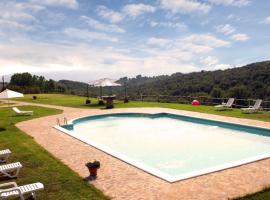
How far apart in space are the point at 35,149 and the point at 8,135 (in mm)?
3197

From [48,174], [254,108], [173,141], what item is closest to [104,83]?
[254,108]

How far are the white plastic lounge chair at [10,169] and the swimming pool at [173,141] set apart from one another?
8.77ft

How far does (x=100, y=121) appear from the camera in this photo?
Answer: 1706cm

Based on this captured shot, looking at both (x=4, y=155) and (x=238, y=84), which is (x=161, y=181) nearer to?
(x=4, y=155)

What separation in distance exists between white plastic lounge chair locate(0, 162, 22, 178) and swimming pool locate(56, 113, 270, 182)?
2.67 meters

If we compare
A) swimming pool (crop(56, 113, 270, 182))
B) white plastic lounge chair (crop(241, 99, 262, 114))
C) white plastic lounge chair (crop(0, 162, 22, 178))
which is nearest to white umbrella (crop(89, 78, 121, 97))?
swimming pool (crop(56, 113, 270, 182))

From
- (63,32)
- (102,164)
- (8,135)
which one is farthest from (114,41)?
(102,164)

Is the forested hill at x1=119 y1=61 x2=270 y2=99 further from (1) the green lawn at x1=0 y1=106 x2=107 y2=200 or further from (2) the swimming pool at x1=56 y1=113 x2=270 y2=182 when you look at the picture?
(1) the green lawn at x1=0 y1=106 x2=107 y2=200

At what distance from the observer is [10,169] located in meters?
6.43

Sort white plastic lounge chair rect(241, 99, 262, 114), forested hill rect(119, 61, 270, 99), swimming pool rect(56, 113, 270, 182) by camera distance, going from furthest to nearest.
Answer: forested hill rect(119, 61, 270, 99)
white plastic lounge chair rect(241, 99, 262, 114)
swimming pool rect(56, 113, 270, 182)

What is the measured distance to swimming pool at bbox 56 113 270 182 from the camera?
340 inches

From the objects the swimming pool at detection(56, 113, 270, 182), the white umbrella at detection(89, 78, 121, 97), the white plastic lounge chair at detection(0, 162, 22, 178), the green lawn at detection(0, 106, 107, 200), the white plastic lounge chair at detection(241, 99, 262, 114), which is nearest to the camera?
the green lawn at detection(0, 106, 107, 200)

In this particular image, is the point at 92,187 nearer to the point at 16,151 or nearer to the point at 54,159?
the point at 54,159

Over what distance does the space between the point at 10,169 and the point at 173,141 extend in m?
7.31
